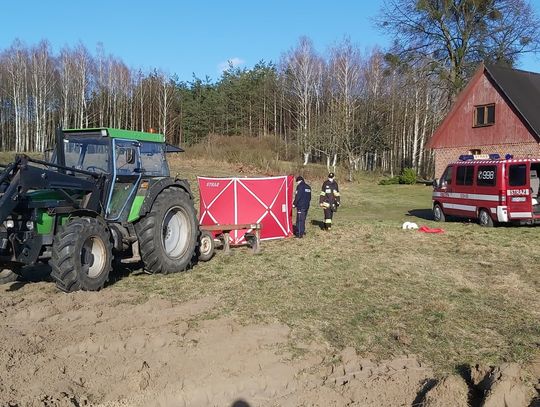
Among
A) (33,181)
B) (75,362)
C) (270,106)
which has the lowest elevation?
(75,362)

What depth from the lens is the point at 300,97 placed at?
2184 inches

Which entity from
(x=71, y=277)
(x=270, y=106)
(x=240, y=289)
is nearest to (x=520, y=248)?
(x=240, y=289)

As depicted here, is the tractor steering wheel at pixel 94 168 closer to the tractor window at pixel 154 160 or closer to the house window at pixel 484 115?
the tractor window at pixel 154 160

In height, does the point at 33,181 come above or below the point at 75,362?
above

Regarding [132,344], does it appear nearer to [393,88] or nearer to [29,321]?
[29,321]

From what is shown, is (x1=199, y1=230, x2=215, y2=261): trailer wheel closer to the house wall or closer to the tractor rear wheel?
the tractor rear wheel

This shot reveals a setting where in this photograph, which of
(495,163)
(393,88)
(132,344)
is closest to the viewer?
(132,344)

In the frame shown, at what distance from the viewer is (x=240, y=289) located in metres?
8.12

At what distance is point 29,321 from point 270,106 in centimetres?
5870

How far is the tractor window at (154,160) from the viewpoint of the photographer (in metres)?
9.45

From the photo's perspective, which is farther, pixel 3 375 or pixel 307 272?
pixel 307 272

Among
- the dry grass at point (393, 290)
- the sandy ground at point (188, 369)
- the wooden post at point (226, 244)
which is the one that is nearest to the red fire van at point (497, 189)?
the dry grass at point (393, 290)

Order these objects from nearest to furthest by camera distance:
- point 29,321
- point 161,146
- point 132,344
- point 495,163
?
point 132,344 → point 29,321 → point 161,146 → point 495,163

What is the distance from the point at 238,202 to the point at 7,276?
19.2ft
